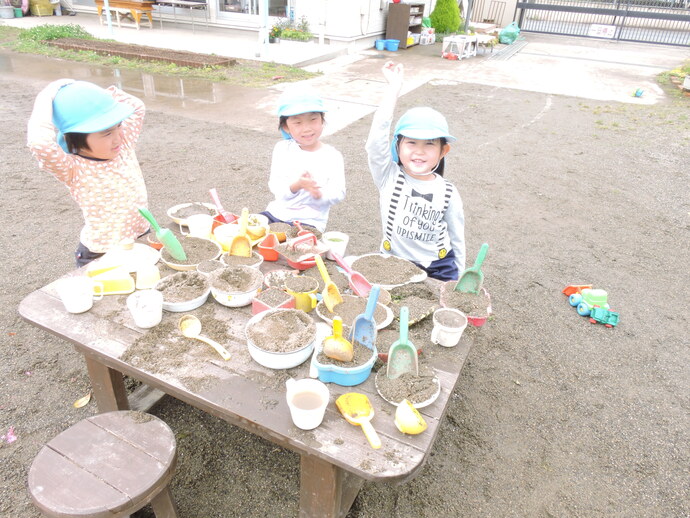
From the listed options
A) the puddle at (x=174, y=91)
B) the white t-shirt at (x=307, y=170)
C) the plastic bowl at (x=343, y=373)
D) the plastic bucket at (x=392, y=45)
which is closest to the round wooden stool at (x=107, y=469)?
the plastic bowl at (x=343, y=373)

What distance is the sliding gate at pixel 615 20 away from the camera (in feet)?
60.5

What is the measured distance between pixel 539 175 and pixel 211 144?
4.39m

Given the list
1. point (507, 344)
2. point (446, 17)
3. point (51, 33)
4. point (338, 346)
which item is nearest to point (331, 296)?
point (338, 346)

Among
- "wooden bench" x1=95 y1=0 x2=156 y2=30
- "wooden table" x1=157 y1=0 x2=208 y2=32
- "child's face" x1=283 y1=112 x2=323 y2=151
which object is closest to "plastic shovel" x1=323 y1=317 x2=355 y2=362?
"child's face" x1=283 y1=112 x2=323 y2=151

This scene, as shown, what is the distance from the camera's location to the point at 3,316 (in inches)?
124

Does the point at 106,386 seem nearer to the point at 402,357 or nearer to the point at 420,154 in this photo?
the point at 402,357

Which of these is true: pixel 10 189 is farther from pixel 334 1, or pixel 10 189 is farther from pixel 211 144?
pixel 334 1

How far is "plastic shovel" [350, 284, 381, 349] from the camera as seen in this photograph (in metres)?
1.71

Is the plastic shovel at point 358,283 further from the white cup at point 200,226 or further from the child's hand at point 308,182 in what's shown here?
the white cup at point 200,226

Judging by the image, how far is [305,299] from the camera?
1.99 metres

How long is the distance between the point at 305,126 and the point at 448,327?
1.66 m

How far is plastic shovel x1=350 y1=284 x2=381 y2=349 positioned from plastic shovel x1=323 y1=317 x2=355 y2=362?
0.08m

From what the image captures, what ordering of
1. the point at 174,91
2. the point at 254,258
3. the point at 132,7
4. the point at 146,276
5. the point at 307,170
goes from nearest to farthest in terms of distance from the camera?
the point at 146,276 < the point at 254,258 < the point at 307,170 < the point at 174,91 < the point at 132,7

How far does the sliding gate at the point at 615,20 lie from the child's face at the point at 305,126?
64.7 feet
